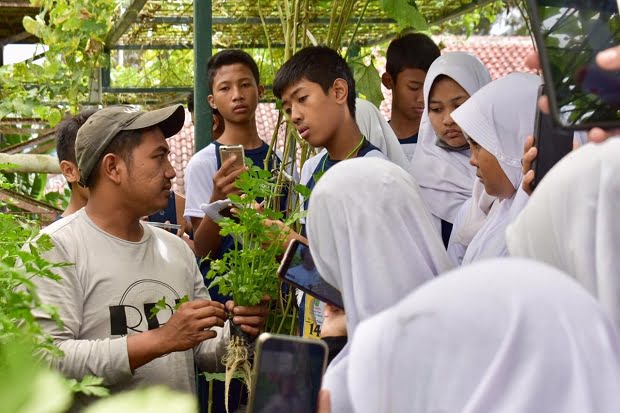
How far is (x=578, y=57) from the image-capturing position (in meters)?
1.91

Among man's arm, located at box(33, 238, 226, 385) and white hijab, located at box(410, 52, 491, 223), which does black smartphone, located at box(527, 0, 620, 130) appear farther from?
white hijab, located at box(410, 52, 491, 223)

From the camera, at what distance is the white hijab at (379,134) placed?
404 cm

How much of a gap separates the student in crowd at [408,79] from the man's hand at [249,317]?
141cm

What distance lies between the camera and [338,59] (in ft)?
12.9

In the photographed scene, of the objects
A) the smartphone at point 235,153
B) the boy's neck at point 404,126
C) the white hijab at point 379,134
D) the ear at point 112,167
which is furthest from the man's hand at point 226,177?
the boy's neck at point 404,126

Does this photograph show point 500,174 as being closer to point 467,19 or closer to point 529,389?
point 529,389

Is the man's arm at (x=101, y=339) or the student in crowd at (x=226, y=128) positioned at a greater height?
the student in crowd at (x=226, y=128)

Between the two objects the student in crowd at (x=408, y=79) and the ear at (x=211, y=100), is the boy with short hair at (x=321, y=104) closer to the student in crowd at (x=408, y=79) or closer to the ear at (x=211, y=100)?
the student in crowd at (x=408, y=79)

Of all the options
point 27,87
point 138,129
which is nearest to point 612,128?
point 138,129

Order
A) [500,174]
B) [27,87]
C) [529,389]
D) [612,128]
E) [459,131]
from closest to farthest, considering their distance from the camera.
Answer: [529,389] → [612,128] → [500,174] → [459,131] → [27,87]

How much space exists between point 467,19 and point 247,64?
3380mm

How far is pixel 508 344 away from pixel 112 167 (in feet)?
7.14

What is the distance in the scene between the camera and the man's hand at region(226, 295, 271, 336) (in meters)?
3.24

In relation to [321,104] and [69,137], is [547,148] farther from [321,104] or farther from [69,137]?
[69,137]
